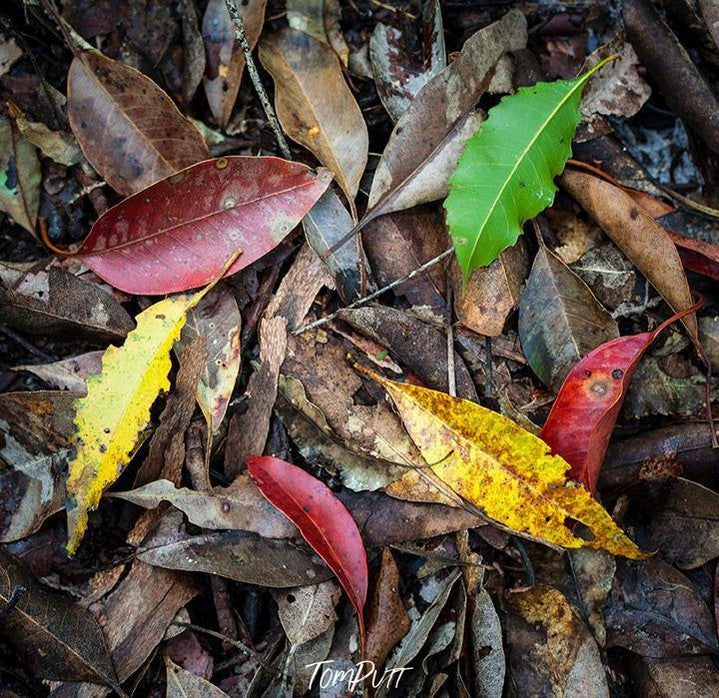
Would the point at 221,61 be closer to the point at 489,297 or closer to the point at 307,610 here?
the point at 489,297

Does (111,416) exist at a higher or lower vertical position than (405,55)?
lower

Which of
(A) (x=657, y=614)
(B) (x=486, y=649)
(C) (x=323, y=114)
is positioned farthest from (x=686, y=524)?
(C) (x=323, y=114)

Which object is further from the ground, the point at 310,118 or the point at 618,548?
the point at 310,118

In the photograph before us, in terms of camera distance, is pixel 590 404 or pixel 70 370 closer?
pixel 590 404

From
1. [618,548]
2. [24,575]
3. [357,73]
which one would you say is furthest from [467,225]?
[24,575]

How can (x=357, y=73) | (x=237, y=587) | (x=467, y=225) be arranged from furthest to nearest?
(x=357, y=73)
(x=237, y=587)
(x=467, y=225)

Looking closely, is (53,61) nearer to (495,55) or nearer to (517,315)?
(495,55)
